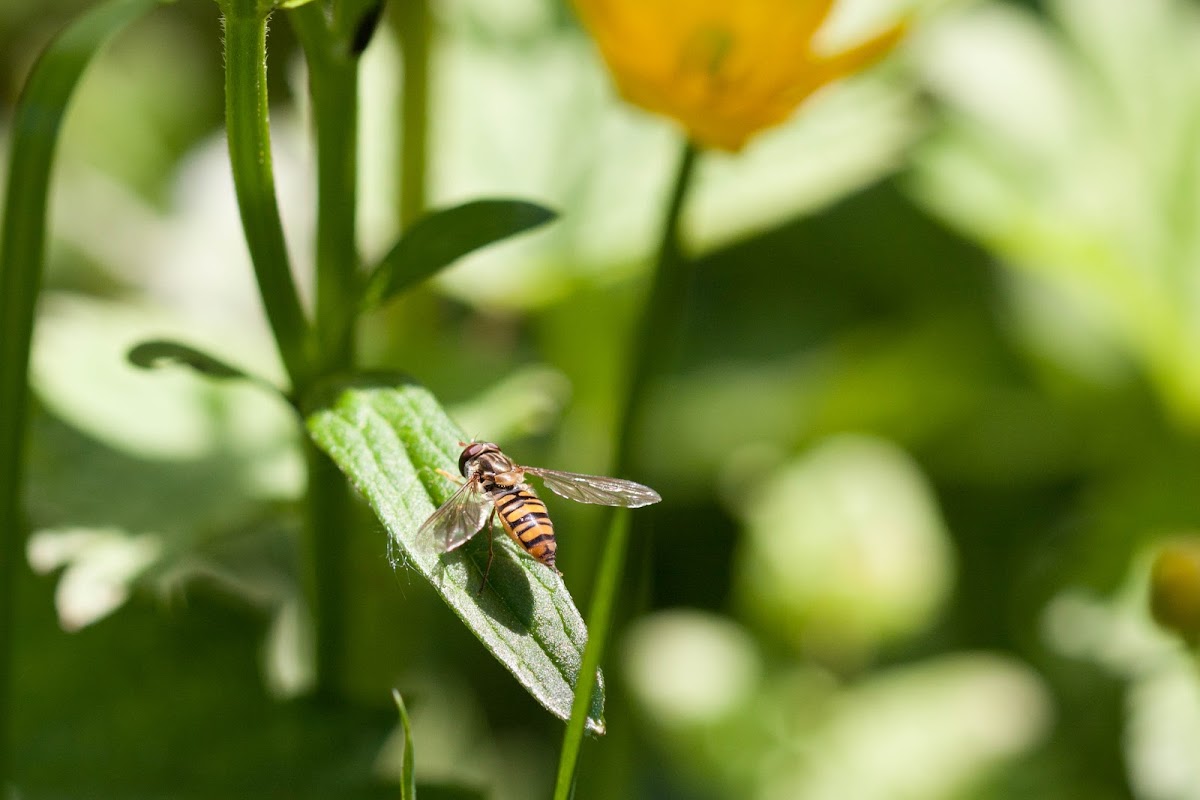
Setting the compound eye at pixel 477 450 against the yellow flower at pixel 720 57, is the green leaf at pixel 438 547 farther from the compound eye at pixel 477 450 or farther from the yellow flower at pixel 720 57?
the yellow flower at pixel 720 57

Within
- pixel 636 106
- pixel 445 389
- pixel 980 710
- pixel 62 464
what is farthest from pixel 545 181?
pixel 980 710

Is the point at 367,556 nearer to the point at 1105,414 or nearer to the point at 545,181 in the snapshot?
the point at 545,181

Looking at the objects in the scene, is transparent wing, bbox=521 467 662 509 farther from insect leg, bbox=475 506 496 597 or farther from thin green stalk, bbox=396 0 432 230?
thin green stalk, bbox=396 0 432 230

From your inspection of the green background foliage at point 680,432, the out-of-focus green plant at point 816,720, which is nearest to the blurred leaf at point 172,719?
the green background foliage at point 680,432

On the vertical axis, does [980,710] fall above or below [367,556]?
below

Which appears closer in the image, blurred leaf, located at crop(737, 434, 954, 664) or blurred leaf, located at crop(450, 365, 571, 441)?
blurred leaf, located at crop(450, 365, 571, 441)

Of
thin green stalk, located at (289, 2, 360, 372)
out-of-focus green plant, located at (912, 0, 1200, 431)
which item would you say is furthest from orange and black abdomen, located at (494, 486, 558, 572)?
out-of-focus green plant, located at (912, 0, 1200, 431)
